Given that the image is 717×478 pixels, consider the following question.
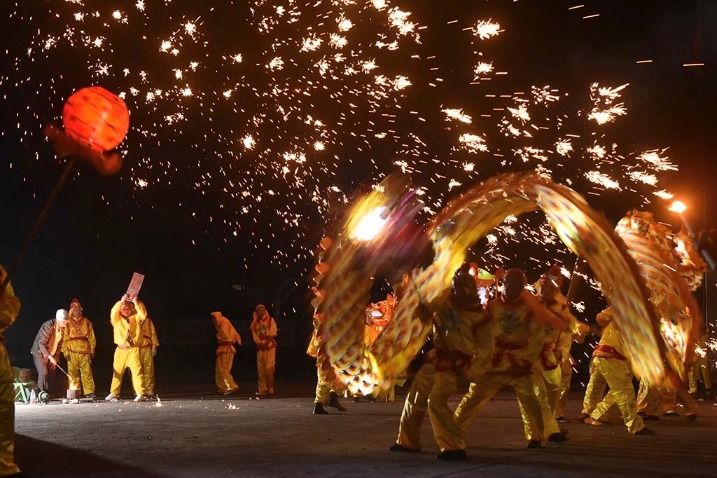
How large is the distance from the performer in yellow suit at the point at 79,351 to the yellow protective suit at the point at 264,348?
2.86 m

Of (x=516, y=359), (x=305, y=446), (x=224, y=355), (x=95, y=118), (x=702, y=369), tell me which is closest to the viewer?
(x=95, y=118)

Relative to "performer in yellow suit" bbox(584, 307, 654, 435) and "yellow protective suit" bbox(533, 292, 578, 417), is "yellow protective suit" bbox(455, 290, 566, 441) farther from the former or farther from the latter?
"performer in yellow suit" bbox(584, 307, 654, 435)

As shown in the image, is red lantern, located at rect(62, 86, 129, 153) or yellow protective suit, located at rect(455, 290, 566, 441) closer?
red lantern, located at rect(62, 86, 129, 153)

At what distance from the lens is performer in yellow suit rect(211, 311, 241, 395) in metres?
15.8

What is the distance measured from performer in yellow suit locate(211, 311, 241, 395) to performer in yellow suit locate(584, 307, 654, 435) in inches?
287

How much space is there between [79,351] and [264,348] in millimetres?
3200

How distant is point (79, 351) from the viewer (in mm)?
14953

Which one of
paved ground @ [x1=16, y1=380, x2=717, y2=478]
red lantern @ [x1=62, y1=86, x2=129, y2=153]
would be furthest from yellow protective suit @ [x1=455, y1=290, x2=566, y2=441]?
red lantern @ [x1=62, y1=86, x2=129, y2=153]

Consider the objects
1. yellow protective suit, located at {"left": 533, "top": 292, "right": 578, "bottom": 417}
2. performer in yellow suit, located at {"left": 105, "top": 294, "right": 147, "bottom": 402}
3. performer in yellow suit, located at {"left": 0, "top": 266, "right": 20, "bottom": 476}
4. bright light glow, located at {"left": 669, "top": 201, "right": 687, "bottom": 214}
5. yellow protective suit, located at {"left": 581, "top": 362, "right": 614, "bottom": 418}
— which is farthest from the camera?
performer in yellow suit, located at {"left": 105, "top": 294, "right": 147, "bottom": 402}

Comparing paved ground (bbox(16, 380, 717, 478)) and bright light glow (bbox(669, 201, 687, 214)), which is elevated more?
bright light glow (bbox(669, 201, 687, 214))

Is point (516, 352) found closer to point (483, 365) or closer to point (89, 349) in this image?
point (483, 365)

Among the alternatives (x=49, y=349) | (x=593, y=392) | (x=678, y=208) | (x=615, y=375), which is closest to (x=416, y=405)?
(x=678, y=208)

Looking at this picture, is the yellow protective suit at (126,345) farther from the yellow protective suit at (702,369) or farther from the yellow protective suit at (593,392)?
the yellow protective suit at (702,369)

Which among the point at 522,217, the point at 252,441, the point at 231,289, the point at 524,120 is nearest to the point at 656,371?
the point at 252,441
